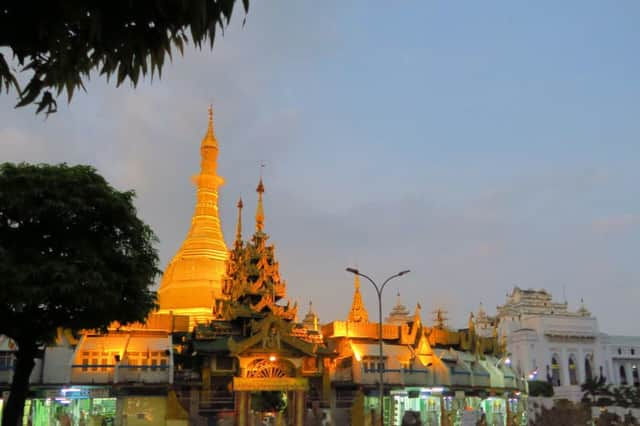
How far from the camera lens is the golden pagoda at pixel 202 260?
52219mm

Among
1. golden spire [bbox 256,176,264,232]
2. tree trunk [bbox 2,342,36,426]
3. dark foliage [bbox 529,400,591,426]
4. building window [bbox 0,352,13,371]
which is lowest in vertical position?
dark foliage [bbox 529,400,591,426]

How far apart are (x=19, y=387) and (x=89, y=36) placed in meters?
18.0

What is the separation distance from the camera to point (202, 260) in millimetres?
54969

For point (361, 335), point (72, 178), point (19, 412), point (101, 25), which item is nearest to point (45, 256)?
point (72, 178)

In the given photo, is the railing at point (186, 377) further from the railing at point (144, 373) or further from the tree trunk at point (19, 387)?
the tree trunk at point (19, 387)

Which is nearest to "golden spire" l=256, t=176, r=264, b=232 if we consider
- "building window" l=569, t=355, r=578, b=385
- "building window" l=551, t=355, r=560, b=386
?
"building window" l=551, t=355, r=560, b=386

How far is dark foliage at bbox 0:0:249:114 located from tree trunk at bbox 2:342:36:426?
16511mm

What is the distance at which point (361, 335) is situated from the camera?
46.0 metres

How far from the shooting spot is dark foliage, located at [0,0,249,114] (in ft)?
28.2

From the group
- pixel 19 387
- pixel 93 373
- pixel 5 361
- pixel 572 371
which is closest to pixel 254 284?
pixel 93 373

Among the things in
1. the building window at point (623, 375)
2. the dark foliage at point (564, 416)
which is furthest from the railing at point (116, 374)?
the building window at point (623, 375)

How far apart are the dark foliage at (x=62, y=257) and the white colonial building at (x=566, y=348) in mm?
85178

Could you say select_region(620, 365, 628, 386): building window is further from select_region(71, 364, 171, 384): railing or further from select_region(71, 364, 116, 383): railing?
select_region(71, 364, 116, 383): railing

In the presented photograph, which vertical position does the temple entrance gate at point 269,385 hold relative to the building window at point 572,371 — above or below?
below
